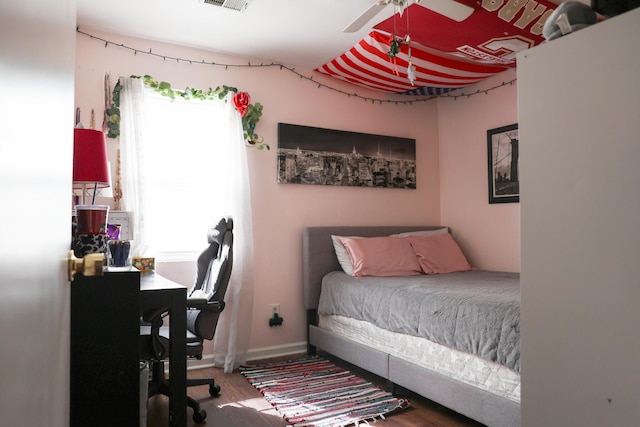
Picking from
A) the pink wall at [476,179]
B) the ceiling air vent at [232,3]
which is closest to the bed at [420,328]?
the pink wall at [476,179]

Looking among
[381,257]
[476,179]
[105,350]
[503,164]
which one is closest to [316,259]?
[381,257]

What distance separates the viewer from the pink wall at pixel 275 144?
341 centimetres

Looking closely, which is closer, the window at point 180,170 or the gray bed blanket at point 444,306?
the gray bed blanket at point 444,306

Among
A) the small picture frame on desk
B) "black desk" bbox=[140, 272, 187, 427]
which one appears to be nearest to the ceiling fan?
"black desk" bbox=[140, 272, 187, 427]

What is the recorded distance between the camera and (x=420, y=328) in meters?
2.77

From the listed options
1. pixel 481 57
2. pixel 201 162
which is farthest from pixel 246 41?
pixel 481 57

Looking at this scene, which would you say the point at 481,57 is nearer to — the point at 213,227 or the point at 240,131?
the point at 240,131

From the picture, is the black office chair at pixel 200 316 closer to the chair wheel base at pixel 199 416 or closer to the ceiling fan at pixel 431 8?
the chair wheel base at pixel 199 416

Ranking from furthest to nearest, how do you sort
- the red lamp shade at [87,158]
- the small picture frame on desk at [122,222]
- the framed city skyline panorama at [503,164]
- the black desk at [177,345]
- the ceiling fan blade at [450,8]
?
the framed city skyline panorama at [503,164] < the small picture frame on desk at [122,222] < the ceiling fan blade at [450,8] < the red lamp shade at [87,158] < the black desk at [177,345]

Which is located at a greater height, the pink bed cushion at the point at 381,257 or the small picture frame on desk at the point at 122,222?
the small picture frame on desk at the point at 122,222

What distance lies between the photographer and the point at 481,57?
11.3 feet

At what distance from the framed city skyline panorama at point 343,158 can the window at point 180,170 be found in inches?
23.0

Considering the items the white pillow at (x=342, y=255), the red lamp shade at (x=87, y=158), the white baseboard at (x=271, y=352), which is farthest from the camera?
the white pillow at (x=342, y=255)

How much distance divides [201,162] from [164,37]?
3.21ft
